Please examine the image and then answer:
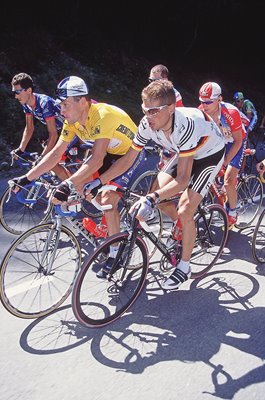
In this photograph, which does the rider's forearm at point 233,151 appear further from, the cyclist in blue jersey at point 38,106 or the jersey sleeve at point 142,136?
the cyclist in blue jersey at point 38,106

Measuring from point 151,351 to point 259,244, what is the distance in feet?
7.81

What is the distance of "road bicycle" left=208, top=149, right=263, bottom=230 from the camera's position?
5.95 meters

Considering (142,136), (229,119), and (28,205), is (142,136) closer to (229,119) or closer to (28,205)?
(229,119)

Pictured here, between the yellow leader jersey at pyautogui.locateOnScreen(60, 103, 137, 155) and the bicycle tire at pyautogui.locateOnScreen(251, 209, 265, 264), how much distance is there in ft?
5.84

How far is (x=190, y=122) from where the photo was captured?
3770 mm

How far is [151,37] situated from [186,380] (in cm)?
1566

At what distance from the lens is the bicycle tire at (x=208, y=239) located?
15.4ft

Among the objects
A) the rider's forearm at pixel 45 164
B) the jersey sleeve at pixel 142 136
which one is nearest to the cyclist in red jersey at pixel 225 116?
the jersey sleeve at pixel 142 136

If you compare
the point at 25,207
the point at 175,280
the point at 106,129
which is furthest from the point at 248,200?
the point at 25,207

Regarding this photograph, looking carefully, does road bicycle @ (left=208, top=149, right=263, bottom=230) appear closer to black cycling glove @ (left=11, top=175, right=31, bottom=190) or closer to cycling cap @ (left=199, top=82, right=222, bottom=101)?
cycling cap @ (left=199, top=82, right=222, bottom=101)

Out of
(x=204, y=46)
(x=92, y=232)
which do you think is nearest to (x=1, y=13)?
(x=204, y=46)

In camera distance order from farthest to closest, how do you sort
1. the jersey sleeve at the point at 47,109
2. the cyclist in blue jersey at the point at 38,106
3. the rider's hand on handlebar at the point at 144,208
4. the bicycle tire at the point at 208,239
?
the jersey sleeve at the point at 47,109 < the cyclist in blue jersey at the point at 38,106 < the bicycle tire at the point at 208,239 < the rider's hand on handlebar at the point at 144,208

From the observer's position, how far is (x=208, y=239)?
483 cm

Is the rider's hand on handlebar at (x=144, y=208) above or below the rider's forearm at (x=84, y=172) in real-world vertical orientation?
below
